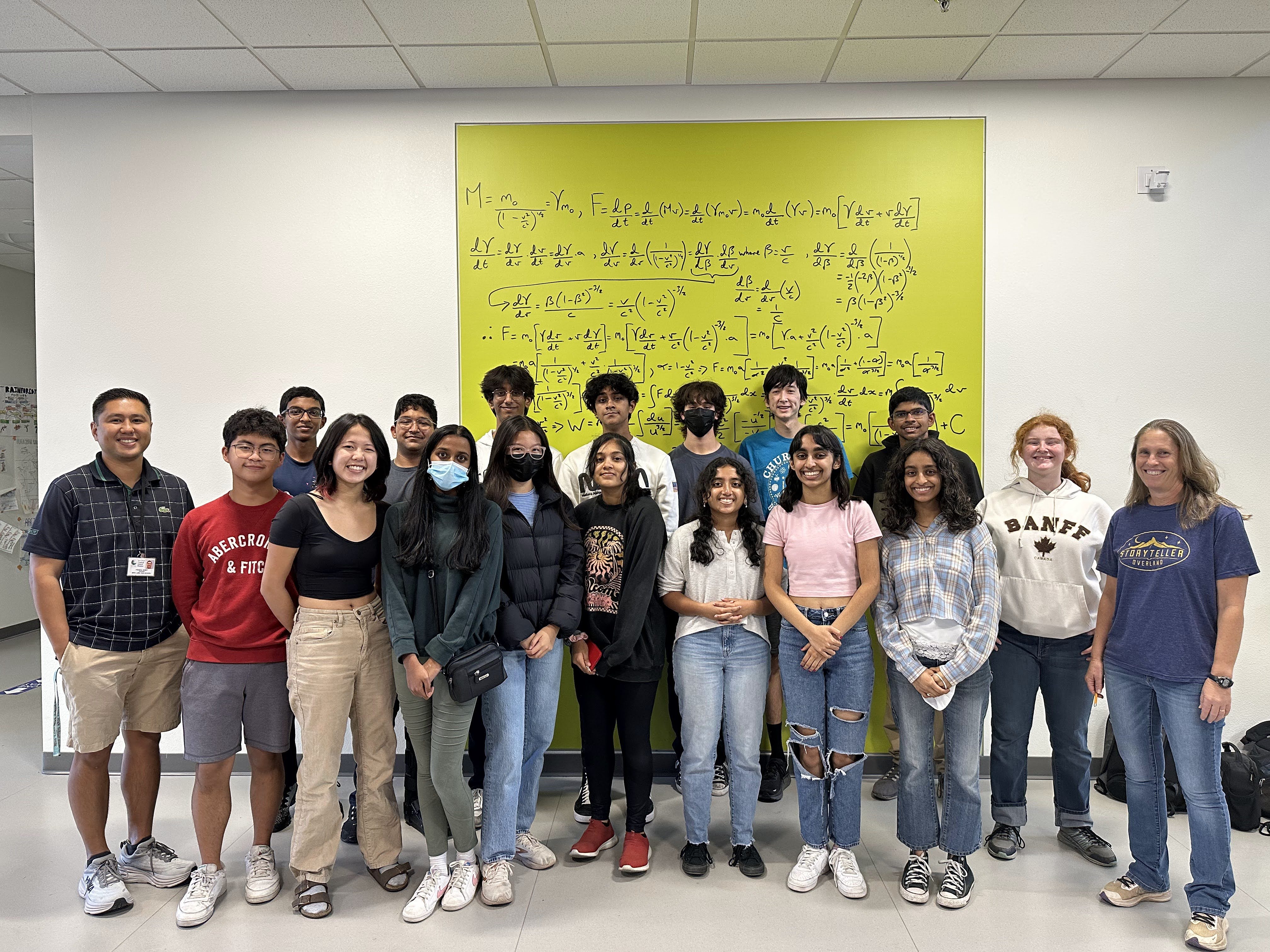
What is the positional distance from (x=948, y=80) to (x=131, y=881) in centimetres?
503

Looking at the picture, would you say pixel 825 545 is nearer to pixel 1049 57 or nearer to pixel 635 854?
pixel 635 854

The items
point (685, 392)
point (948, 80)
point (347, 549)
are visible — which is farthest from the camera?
point (948, 80)

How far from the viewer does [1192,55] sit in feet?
11.4

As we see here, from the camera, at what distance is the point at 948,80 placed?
3.72 meters

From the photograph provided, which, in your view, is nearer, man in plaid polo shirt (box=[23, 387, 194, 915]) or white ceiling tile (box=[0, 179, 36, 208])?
man in plaid polo shirt (box=[23, 387, 194, 915])

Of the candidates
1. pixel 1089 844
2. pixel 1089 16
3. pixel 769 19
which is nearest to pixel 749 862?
pixel 1089 844

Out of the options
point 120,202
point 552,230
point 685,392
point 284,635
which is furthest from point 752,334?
point 120,202

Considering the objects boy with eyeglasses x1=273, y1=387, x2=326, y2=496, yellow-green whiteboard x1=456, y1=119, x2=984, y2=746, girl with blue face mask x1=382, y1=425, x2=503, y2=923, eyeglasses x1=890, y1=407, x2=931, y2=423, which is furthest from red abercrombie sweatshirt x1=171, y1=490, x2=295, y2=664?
eyeglasses x1=890, y1=407, x2=931, y2=423

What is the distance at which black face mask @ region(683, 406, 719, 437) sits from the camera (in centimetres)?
328

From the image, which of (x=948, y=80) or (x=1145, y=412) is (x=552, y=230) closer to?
(x=948, y=80)

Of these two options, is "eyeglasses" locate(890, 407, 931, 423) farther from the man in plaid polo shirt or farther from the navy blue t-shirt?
the man in plaid polo shirt

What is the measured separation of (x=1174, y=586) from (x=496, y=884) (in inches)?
97.3

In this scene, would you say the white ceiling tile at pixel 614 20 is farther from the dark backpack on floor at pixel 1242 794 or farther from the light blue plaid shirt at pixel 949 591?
the dark backpack on floor at pixel 1242 794

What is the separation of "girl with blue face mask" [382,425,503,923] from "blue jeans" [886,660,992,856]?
151cm
